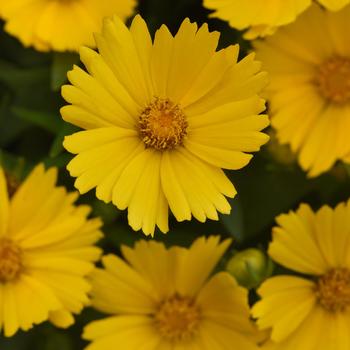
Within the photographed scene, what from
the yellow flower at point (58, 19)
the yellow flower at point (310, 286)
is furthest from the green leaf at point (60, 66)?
the yellow flower at point (310, 286)

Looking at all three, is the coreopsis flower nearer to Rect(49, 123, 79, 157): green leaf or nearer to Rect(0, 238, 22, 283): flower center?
Rect(49, 123, 79, 157): green leaf

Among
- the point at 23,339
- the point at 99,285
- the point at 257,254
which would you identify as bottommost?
the point at 23,339

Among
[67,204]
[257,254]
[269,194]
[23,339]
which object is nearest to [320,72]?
[269,194]

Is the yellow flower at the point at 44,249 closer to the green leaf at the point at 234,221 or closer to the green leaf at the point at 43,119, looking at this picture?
the green leaf at the point at 43,119

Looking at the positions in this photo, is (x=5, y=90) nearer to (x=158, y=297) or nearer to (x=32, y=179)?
(x=32, y=179)

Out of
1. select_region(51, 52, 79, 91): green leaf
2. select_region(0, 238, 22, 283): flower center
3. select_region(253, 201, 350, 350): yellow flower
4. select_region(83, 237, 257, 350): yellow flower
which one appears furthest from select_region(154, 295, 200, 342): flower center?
select_region(51, 52, 79, 91): green leaf
